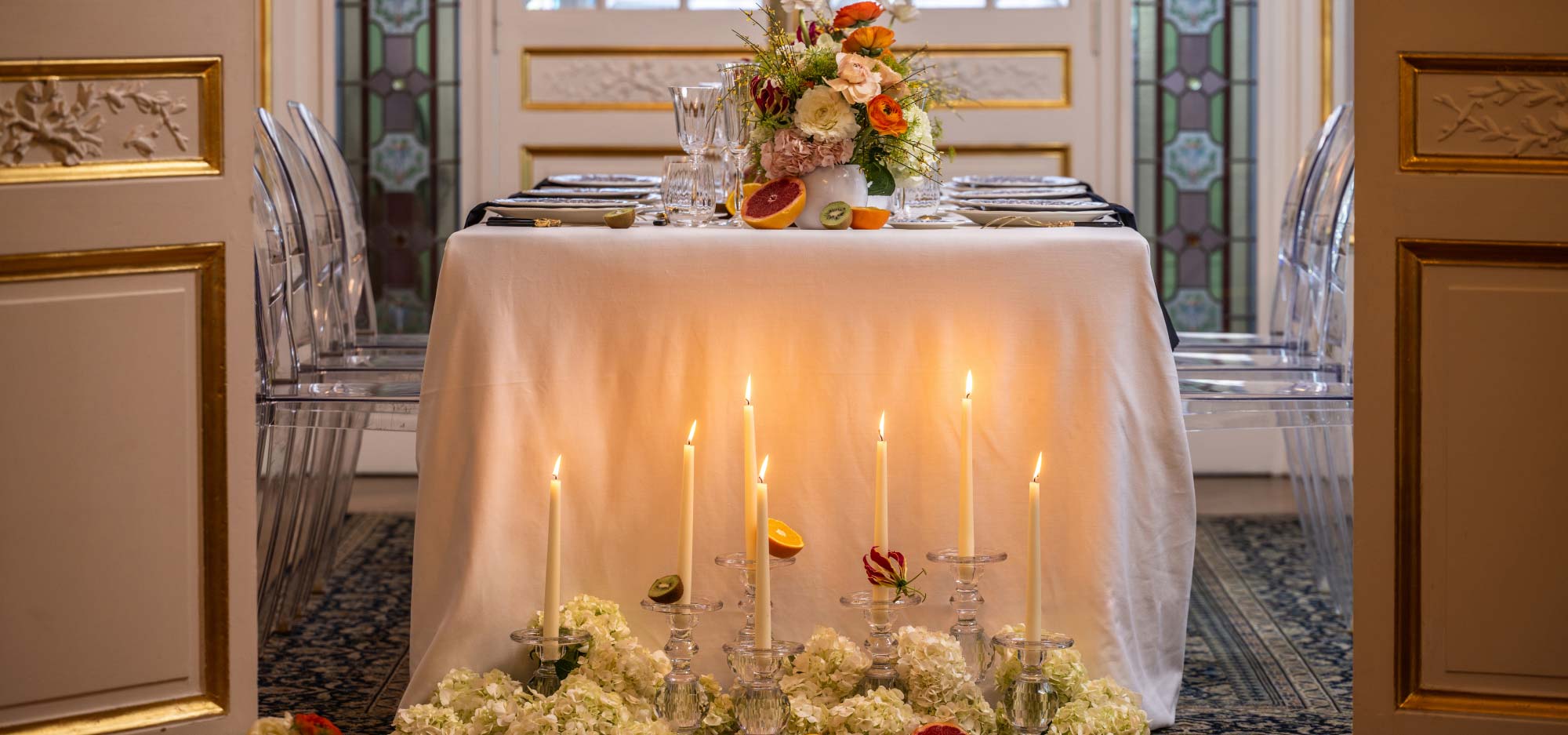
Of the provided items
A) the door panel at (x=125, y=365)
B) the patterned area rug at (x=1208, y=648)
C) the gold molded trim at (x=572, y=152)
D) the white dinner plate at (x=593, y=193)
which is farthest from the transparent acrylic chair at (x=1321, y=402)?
the gold molded trim at (x=572, y=152)

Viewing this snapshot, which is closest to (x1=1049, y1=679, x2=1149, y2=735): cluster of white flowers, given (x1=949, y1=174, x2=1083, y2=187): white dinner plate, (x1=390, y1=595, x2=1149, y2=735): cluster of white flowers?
(x1=390, y1=595, x2=1149, y2=735): cluster of white flowers

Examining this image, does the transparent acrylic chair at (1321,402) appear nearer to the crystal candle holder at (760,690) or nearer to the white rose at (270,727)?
the crystal candle holder at (760,690)

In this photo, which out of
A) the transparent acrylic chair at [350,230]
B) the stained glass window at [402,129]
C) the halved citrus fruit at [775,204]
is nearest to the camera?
the halved citrus fruit at [775,204]

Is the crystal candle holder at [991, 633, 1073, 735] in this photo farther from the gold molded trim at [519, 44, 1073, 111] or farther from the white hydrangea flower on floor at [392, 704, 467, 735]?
the gold molded trim at [519, 44, 1073, 111]

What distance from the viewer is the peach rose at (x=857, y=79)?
2.24 meters

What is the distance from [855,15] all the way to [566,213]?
55 centimetres

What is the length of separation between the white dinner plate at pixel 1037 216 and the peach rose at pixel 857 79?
24 cm

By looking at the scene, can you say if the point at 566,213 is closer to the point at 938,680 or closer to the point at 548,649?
the point at 548,649

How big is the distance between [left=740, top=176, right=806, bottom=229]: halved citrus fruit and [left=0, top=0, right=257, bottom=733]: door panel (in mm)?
696

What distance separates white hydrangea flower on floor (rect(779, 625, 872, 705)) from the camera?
2.01 metres

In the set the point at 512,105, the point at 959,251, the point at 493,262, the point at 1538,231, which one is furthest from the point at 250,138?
the point at 512,105

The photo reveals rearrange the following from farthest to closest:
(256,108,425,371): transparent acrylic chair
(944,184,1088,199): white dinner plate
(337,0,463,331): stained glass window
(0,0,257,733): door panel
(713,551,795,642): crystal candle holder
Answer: (337,0,463,331): stained glass window < (944,184,1088,199): white dinner plate < (256,108,425,371): transparent acrylic chair < (713,551,795,642): crystal candle holder < (0,0,257,733): door panel

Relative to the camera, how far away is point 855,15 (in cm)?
235

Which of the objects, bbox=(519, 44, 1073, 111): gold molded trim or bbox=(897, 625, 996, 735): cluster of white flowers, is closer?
bbox=(897, 625, 996, 735): cluster of white flowers
